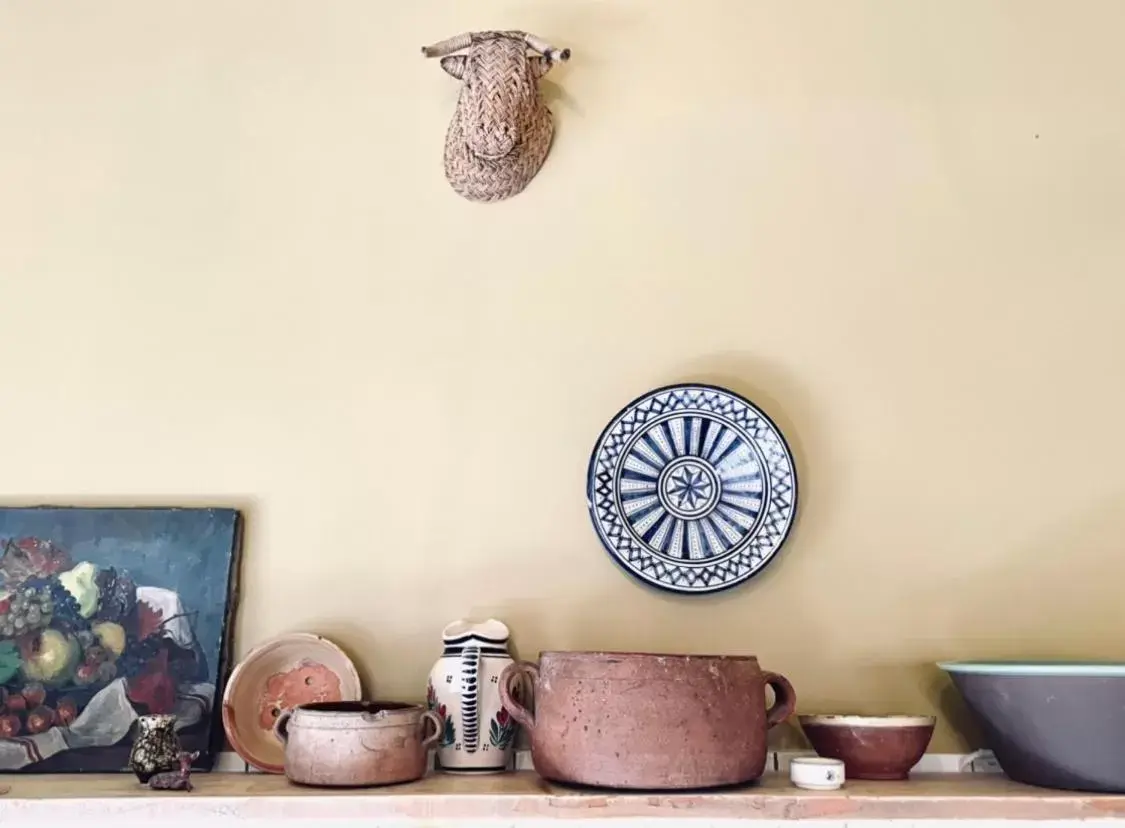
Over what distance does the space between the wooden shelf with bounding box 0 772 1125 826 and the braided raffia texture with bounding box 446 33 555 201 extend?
0.86 meters

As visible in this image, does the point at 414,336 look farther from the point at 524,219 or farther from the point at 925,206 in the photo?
the point at 925,206

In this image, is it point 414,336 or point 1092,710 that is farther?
point 414,336

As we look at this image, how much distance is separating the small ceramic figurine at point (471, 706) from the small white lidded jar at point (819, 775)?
37cm

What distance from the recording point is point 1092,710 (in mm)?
1062

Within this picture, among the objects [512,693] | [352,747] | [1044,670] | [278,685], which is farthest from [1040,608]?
[278,685]

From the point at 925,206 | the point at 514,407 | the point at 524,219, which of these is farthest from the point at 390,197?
the point at 925,206

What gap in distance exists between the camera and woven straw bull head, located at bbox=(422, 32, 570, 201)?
1.33m

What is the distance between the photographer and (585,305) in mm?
1416

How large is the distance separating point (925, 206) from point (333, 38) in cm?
99

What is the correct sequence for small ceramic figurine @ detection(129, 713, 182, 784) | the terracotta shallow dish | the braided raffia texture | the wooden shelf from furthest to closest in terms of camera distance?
the braided raffia texture → the terracotta shallow dish → small ceramic figurine @ detection(129, 713, 182, 784) → the wooden shelf

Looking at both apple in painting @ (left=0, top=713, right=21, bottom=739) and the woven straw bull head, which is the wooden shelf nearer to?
apple in painting @ (left=0, top=713, right=21, bottom=739)

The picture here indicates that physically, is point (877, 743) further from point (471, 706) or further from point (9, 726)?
point (9, 726)

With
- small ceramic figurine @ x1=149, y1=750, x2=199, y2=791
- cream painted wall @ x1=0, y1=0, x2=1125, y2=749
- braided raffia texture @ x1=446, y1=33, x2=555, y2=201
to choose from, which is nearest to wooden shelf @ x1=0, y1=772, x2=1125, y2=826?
small ceramic figurine @ x1=149, y1=750, x2=199, y2=791

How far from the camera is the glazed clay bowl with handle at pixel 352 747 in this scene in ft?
3.48
